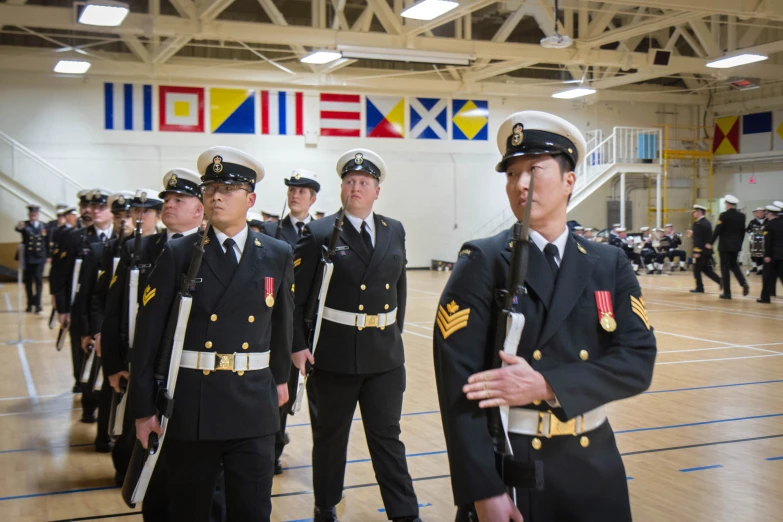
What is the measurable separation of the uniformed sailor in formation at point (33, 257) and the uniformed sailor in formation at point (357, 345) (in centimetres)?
1200

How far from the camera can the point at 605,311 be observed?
7.05 ft

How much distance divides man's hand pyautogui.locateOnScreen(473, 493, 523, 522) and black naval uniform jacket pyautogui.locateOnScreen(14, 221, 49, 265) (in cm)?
1483

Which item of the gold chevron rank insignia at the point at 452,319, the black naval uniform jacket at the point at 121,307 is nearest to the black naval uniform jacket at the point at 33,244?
the black naval uniform jacket at the point at 121,307

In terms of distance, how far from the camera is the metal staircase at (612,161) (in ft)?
83.1

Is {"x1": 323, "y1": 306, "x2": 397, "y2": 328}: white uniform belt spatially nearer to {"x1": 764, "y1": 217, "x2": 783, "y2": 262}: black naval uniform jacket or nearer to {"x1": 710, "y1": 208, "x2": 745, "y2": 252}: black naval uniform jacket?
{"x1": 764, "y1": 217, "x2": 783, "y2": 262}: black naval uniform jacket

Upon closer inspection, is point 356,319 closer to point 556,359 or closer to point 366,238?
point 366,238

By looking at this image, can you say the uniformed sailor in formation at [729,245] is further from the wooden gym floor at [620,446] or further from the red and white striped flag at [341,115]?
the red and white striped flag at [341,115]

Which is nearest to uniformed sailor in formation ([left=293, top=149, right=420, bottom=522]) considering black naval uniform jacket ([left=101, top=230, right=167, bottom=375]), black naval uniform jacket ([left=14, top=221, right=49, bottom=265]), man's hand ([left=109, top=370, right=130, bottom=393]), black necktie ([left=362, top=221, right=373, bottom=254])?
black necktie ([left=362, top=221, right=373, bottom=254])

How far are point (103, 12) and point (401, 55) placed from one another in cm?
645

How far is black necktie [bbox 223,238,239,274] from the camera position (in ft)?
10.7

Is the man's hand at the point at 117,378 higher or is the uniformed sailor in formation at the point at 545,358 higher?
the uniformed sailor in formation at the point at 545,358

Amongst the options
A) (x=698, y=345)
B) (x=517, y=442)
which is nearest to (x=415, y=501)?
(x=517, y=442)

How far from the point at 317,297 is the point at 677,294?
14278 mm

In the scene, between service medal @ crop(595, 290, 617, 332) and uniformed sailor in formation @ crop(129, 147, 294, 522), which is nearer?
service medal @ crop(595, 290, 617, 332)
